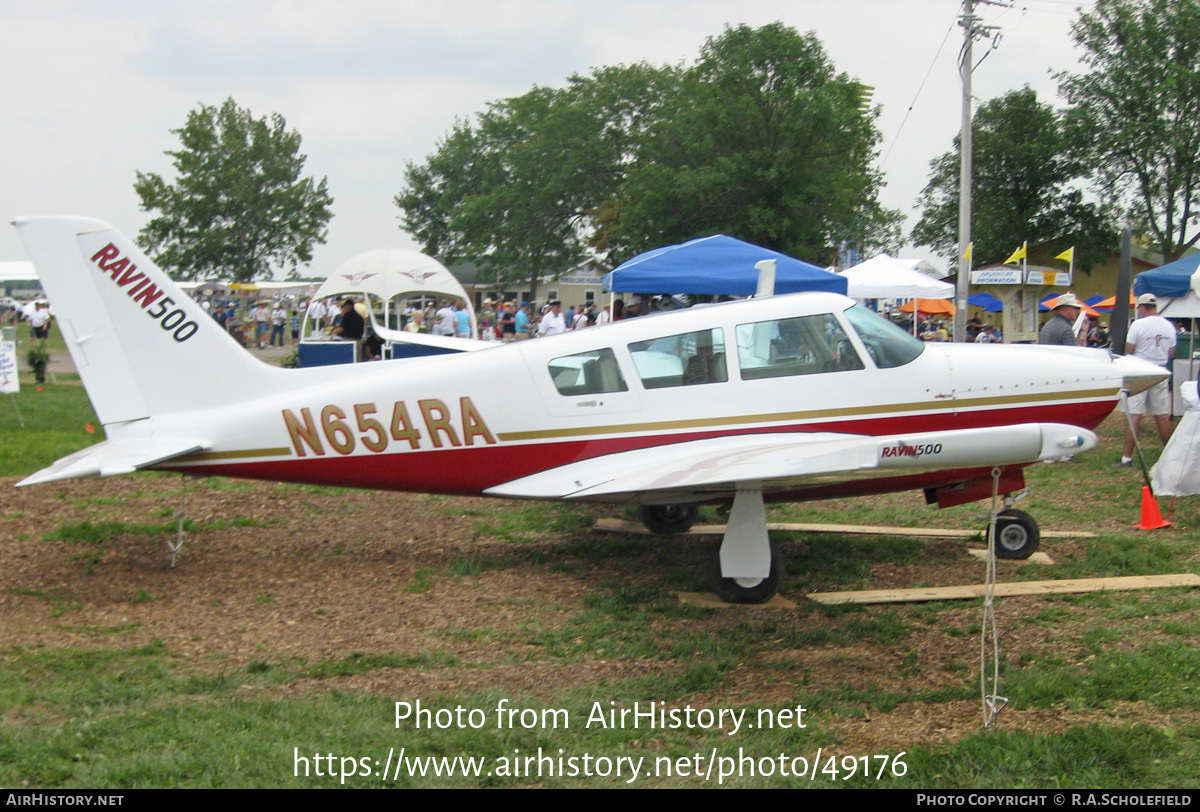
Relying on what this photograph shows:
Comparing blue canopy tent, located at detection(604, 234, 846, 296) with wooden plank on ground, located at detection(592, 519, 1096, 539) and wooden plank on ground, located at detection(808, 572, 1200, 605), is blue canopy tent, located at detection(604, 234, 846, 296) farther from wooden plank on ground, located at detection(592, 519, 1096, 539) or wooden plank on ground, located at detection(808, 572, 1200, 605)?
wooden plank on ground, located at detection(808, 572, 1200, 605)

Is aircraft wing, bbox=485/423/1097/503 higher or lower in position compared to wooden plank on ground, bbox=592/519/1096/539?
higher

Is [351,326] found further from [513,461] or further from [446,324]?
[513,461]

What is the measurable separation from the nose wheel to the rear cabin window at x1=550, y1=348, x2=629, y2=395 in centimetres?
333

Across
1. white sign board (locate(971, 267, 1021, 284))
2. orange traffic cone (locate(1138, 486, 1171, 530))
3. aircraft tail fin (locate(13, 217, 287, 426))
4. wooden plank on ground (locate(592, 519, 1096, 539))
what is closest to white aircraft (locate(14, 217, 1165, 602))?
aircraft tail fin (locate(13, 217, 287, 426))

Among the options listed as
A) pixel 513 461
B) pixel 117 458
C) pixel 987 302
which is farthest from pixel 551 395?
pixel 987 302

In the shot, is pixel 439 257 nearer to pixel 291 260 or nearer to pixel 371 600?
pixel 291 260

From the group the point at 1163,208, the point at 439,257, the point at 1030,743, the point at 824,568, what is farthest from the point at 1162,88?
the point at 439,257

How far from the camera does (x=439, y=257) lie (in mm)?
85938

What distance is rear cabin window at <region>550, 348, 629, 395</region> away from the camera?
23.5 ft

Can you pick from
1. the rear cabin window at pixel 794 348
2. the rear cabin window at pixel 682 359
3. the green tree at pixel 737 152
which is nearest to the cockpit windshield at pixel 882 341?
the rear cabin window at pixel 794 348

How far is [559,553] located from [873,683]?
3512mm

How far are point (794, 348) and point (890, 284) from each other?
14625mm

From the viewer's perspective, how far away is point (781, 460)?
237 inches

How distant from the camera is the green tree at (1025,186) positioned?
150 ft
